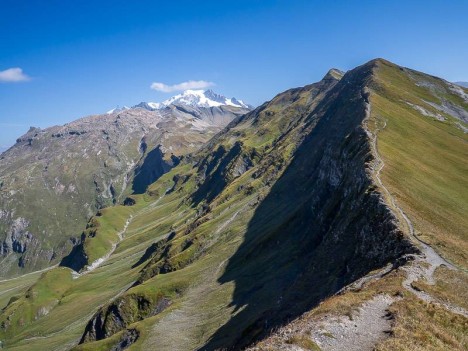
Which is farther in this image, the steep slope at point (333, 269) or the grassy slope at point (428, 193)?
the steep slope at point (333, 269)

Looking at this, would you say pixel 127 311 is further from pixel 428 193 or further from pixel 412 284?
pixel 412 284

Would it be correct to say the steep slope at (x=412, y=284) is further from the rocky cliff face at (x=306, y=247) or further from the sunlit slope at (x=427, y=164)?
the rocky cliff face at (x=306, y=247)

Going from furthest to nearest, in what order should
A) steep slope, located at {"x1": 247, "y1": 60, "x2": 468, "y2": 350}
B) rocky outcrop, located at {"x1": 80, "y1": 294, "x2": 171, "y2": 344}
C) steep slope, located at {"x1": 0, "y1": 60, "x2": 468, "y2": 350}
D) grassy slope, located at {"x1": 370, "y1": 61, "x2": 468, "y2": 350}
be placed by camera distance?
rocky outcrop, located at {"x1": 80, "y1": 294, "x2": 171, "y2": 344}, steep slope, located at {"x1": 0, "y1": 60, "x2": 468, "y2": 350}, grassy slope, located at {"x1": 370, "y1": 61, "x2": 468, "y2": 350}, steep slope, located at {"x1": 247, "y1": 60, "x2": 468, "y2": 350}

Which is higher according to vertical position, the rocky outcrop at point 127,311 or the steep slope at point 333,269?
the steep slope at point 333,269

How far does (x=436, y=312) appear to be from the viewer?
35.8 meters

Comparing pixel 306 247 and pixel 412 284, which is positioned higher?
pixel 412 284

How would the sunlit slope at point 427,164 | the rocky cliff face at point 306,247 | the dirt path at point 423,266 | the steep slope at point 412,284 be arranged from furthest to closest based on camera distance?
the sunlit slope at point 427,164 < the rocky cliff face at point 306,247 < the dirt path at point 423,266 < the steep slope at point 412,284

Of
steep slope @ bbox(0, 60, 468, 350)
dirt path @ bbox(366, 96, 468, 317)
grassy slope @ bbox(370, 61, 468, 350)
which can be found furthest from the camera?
dirt path @ bbox(366, 96, 468, 317)

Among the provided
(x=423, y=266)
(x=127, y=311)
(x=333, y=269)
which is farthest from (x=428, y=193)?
(x=127, y=311)

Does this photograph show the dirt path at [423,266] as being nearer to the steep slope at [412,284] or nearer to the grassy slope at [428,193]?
the steep slope at [412,284]

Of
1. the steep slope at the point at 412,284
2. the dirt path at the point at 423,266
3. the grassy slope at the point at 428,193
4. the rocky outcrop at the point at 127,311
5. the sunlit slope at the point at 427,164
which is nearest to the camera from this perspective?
the steep slope at the point at 412,284

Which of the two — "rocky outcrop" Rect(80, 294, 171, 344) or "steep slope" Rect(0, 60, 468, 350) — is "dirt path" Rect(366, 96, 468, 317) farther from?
"rocky outcrop" Rect(80, 294, 171, 344)

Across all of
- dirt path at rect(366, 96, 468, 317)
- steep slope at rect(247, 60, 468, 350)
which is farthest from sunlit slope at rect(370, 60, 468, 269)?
dirt path at rect(366, 96, 468, 317)

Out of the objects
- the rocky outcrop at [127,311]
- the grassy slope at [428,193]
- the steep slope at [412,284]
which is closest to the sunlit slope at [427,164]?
the grassy slope at [428,193]
